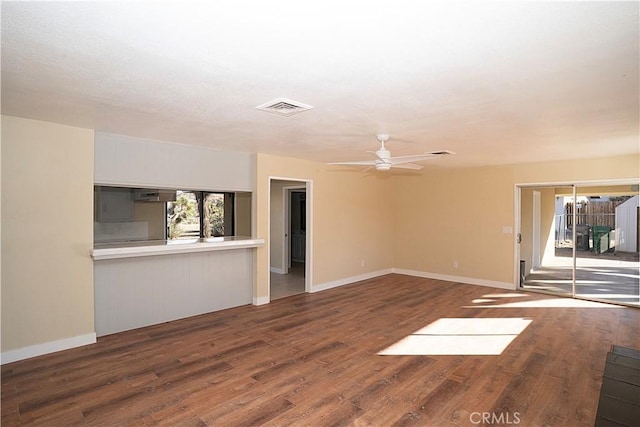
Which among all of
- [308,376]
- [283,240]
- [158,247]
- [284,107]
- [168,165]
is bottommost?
[308,376]

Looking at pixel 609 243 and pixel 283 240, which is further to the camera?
pixel 283 240

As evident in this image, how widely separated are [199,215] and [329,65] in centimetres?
500

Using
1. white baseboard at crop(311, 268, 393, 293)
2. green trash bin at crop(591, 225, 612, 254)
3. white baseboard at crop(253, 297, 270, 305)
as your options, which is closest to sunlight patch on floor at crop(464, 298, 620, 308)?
green trash bin at crop(591, 225, 612, 254)

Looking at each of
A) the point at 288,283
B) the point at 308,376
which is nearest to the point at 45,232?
the point at 308,376

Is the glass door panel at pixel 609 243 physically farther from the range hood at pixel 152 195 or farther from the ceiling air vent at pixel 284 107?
the range hood at pixel 152 195

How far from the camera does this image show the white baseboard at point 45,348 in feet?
11.1

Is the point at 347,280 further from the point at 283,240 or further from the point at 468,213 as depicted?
the point at 468,213

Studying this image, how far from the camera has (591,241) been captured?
636 centimetres

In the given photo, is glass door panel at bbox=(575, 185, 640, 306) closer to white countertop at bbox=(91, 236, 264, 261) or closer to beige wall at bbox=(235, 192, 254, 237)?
white countertop at bbox=(91, 236, 264, 261)

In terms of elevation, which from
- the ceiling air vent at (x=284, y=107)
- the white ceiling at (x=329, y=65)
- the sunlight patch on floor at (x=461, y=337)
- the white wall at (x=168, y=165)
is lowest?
the sunlight patch on floor at (x=461, y=337)

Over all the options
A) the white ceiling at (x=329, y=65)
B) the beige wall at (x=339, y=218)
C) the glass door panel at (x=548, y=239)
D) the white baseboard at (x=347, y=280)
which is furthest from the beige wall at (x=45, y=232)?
the glass door panel at (x=548, y=239)

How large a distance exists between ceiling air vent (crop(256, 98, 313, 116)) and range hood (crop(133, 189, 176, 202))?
3380 millimetres

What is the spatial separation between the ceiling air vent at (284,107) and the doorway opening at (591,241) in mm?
5365

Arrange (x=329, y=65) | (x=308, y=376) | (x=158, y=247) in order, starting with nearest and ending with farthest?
(x=329, y=65) < (x=308, y=376) < (x=158, y=247)
